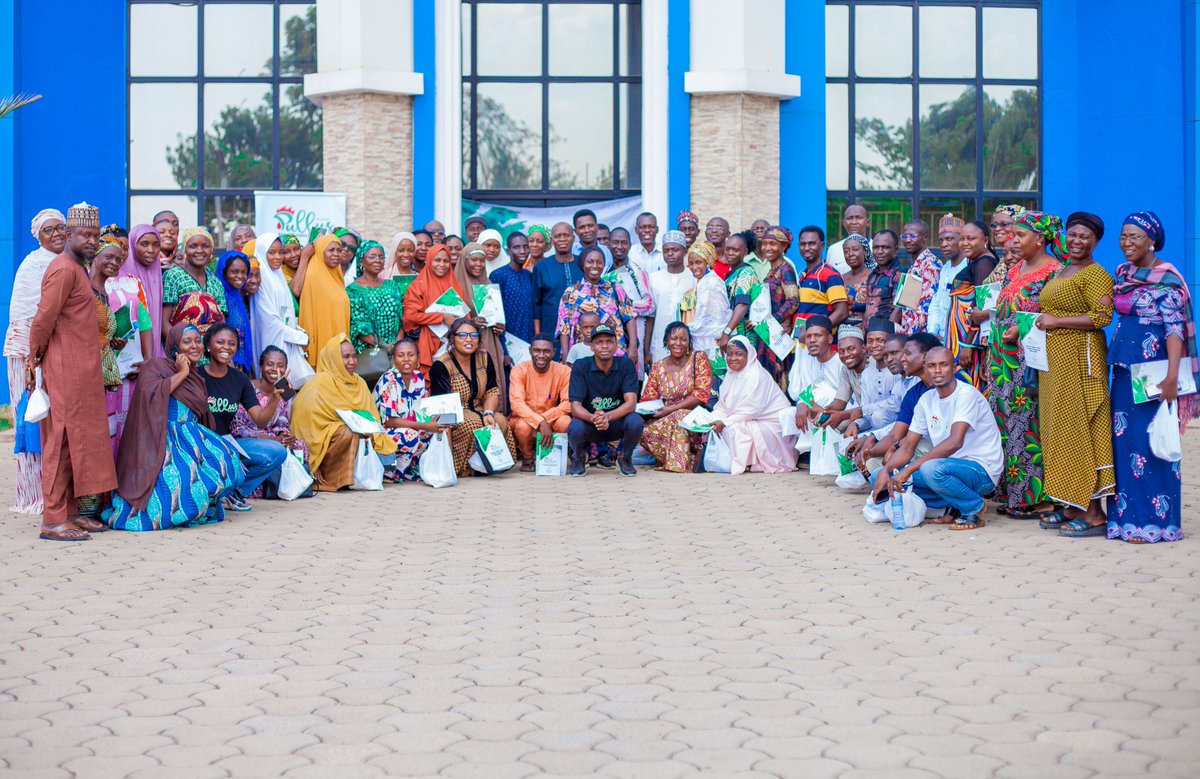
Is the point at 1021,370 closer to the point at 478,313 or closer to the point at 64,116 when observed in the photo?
the point at 478,313

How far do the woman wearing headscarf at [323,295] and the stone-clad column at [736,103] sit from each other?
6109 millimetres

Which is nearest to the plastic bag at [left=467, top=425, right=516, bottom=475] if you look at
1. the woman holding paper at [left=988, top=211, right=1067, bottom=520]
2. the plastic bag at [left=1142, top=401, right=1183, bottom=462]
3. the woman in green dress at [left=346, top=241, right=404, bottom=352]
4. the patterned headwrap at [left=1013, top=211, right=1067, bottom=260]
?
the woman in green dress at [left=346, top=241, right=404, bottom=352]

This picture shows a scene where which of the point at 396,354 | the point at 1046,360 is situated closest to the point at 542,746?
the point at 1046,360

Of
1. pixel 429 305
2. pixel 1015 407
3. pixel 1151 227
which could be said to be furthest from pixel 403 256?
pixel 1151 227

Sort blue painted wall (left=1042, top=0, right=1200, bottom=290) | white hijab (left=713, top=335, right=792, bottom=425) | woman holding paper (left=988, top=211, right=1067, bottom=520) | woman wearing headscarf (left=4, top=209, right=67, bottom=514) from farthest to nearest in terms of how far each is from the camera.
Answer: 1. blue painted wall (left=1042, top=0, right=1200, bottom=290)
2. white hijab (left=713, top=335, right=792, bottom=425)
3. woman holding paper (left=988, top=211, right=1067, bottom=520)
4. woman wearing headscarf (left=4, top=209, right=67, bottom=514)

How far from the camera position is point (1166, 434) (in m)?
7.29

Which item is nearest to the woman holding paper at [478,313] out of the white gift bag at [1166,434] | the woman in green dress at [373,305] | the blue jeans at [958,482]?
the woman in green dress at [373,305]

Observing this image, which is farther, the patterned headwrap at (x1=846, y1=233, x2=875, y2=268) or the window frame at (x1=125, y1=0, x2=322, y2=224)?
the window frame at (x1=125, y1=0, x2=322, y2=224)

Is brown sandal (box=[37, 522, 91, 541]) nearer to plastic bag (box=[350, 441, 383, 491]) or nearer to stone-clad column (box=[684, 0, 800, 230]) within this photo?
plastic bag (box=[350, 441, 383, 491])

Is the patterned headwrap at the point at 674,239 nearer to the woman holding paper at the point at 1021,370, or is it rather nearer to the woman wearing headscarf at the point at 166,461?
the woman holding paper at the point at 1021,370

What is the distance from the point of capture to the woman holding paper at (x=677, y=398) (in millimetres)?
11031

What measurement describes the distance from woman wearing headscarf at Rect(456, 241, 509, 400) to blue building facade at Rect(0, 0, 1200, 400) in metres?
4.62

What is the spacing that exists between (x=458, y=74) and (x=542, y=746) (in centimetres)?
1288

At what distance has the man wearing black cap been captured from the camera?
10.7 meters
